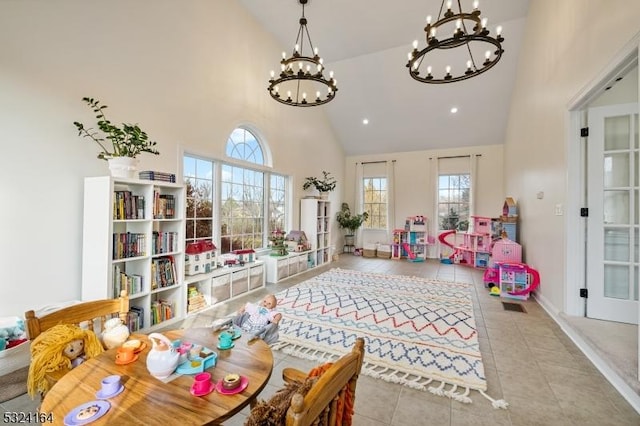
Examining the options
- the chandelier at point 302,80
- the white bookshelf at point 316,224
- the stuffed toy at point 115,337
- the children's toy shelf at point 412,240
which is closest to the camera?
the stuffed toy at point 115,337

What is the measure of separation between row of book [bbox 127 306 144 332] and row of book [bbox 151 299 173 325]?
12cm

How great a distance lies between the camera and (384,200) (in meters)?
8.15

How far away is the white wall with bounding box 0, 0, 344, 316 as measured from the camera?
225 cm

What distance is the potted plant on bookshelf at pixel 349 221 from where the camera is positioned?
7809 millimetres

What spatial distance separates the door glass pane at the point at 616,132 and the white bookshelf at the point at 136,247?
465 centimetres

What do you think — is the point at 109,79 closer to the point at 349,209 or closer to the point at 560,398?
the point at 560,398

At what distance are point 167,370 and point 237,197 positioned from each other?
376cm

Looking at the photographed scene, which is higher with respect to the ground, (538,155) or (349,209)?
(538,155)

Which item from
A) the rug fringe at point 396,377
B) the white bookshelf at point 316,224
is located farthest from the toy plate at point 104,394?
the white bookshelf at point 316,224

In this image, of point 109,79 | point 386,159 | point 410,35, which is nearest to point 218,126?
point 109,79

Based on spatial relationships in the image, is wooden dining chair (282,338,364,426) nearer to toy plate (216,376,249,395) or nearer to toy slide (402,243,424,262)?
toy plate (216,376,249,395)

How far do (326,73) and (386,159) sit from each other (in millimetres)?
3063

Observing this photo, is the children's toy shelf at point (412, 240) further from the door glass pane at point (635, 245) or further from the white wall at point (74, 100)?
the white wall at point (74, 100)

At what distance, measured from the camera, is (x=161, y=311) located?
9.86 ft
